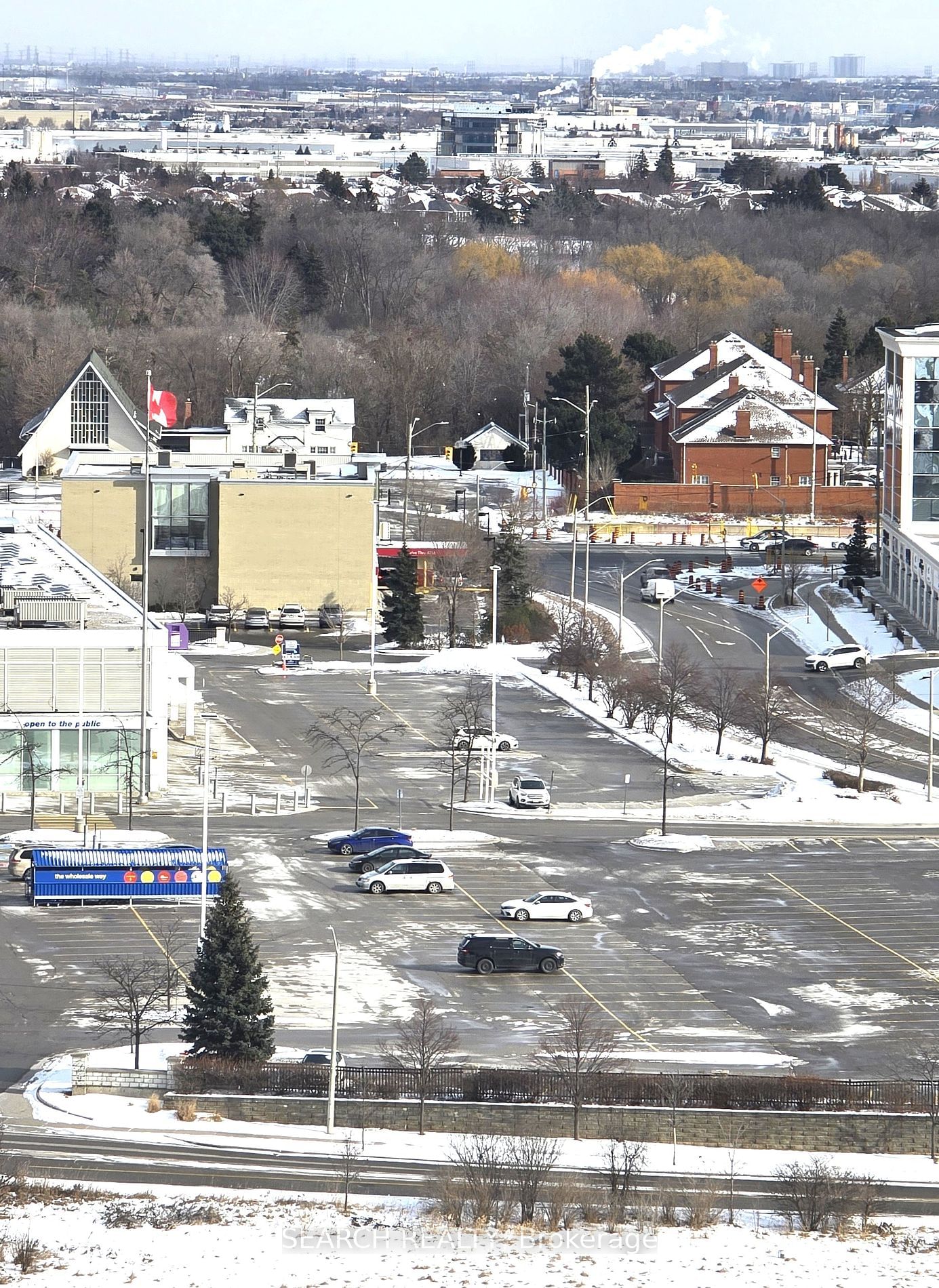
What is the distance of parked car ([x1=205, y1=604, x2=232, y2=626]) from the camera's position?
85.3m

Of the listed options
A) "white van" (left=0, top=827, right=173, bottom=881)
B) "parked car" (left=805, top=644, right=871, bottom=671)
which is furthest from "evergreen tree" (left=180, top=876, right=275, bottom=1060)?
"parked car" (left=805, top=644, right=871, bottom=671)

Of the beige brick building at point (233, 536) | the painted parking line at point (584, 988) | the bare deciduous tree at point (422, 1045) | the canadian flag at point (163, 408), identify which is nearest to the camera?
the bare deciduous tree at point (422, 1045)

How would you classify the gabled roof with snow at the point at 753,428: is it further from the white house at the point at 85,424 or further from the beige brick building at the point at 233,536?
the beige brick building at the point at 233,536

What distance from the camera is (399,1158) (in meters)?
Answer: 35.8

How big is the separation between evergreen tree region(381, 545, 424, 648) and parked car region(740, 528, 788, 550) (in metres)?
24.7

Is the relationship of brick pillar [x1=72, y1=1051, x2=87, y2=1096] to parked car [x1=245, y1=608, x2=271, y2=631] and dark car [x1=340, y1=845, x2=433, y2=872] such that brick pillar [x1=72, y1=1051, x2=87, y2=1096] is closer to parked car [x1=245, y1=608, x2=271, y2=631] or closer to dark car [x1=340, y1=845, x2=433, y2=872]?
dark car [x1=340, y1=845, x2=433, y2=872]

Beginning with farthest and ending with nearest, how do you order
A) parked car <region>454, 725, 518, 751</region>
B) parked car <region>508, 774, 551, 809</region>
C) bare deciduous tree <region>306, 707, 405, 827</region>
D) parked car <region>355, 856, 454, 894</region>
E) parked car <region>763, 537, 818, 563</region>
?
parked car <region>763, 537, 818, 563</region> → bare deciduous tree <region>306, 707, 405, 827</region> → parked car <region>454, 725, 518, 751</region> → parked car <region>508, 774, 551, 809</region> → parked car <region>355, 856, 454, 894</region>

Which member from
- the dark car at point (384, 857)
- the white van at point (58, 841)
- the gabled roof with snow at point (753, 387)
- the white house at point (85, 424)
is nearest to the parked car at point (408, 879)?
the dark car at point (384, 857)

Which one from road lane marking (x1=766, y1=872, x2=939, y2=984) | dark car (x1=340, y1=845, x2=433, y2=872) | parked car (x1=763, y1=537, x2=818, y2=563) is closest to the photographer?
road lane marking (x1=766, y1=872, x2=939, y2=984)

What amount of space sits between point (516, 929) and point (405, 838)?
6.29 meters

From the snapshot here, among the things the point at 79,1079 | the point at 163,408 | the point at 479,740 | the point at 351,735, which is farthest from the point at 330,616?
the point at 79,1079

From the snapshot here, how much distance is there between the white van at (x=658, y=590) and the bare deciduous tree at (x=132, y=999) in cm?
4502

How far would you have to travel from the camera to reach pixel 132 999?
130 ft

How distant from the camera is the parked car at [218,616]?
85.3 meters
